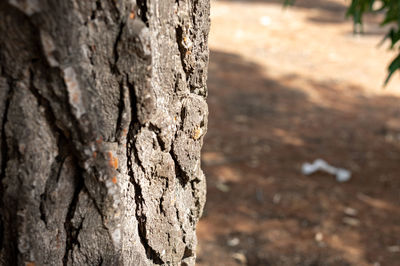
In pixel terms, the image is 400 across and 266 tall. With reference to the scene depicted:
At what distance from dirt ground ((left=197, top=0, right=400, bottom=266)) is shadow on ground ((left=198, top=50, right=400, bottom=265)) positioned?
1 centimetres

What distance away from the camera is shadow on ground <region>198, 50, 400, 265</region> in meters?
3.38

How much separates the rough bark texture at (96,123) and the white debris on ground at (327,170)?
329 centimetres

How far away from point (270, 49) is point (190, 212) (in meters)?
7.90

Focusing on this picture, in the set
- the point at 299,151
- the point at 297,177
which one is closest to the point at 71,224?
the point at 297,177

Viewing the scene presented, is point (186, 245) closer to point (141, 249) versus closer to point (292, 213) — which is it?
point (141, 249)

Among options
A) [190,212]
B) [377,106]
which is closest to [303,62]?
[377,106]

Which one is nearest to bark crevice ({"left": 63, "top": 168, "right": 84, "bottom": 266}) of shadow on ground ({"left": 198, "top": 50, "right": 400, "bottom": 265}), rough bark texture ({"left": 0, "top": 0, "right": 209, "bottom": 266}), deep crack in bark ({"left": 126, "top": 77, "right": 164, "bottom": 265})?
rough bark texture ({"left": 0, "top": 0, "right": 209, "bottom": 266})

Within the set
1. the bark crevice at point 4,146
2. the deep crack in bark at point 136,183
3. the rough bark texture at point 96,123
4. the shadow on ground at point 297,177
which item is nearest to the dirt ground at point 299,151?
the shadow on ground at point 297,177

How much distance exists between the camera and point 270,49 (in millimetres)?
9016

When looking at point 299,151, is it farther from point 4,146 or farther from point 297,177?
point 4,146

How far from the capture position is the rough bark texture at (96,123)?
1031 millimetres

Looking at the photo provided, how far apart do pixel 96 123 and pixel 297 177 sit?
3547 millimetres

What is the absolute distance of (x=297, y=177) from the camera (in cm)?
443

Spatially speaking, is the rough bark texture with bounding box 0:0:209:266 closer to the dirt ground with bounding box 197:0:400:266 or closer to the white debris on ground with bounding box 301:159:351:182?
the dirt ground with bounding box 197:0:400:266
